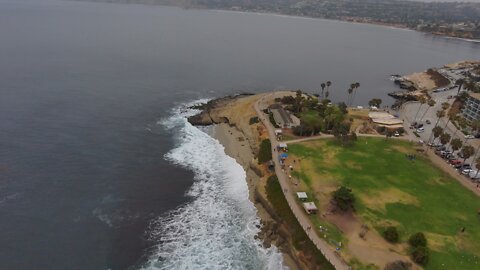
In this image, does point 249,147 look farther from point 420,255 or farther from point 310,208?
point 420,255

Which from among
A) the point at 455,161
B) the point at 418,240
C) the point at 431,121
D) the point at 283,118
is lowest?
the point at 431,121

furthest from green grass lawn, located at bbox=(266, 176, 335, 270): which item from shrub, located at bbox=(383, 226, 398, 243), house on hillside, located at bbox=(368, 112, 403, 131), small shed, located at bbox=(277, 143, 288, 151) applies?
house on hillside, located at bbox=(368, 112, 403, 131)

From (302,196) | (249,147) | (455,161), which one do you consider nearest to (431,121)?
(455,161)

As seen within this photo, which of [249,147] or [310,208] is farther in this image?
[249,147]

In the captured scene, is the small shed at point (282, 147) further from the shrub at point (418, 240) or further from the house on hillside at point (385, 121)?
the shrub at point (418, 240)

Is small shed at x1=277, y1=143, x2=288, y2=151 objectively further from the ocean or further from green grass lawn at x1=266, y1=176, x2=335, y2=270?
green grass lawn at x1=266, y1=176, x2=335, y2=270

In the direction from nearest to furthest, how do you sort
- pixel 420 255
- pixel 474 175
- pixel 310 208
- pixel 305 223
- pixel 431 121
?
pixel 420 255
pixel 305 223
pixel 310 208
pixel 474 175
pixel 431 121
